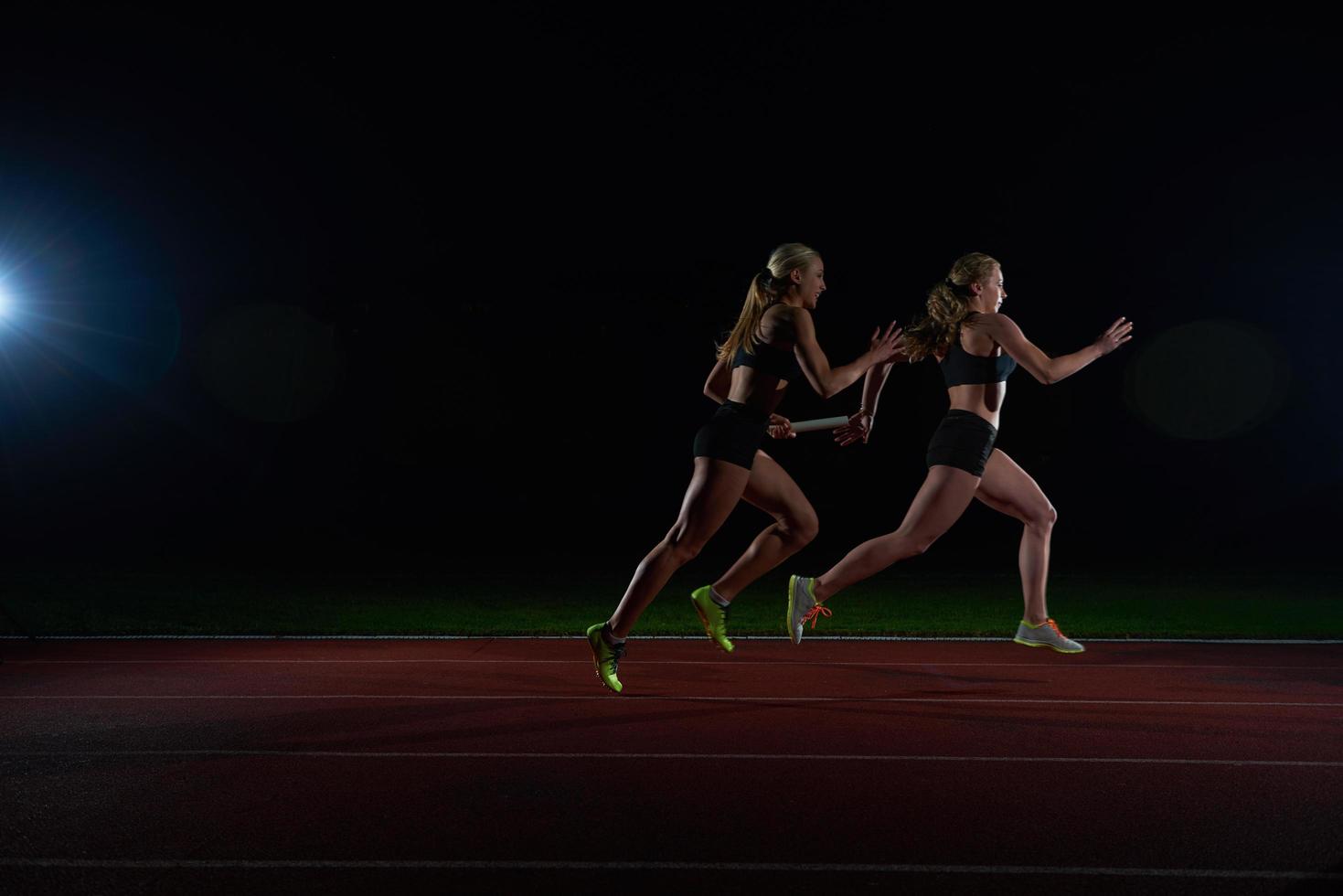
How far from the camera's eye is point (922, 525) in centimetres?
620

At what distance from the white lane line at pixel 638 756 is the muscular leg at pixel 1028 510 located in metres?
1.76

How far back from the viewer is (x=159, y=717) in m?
5.91

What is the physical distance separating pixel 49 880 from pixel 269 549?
24.2 meters

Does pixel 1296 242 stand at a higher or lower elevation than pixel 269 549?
higher

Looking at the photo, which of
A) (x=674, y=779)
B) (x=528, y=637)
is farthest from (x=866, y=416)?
(x=528, y=637)

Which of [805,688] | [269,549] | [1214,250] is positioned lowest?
[269,549]

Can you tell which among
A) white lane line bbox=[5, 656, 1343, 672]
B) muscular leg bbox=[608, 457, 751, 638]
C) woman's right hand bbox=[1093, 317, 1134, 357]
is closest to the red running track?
white lane line bbox=[5, 656, 1343, 672]

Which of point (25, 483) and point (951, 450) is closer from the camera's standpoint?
point (951, 450)

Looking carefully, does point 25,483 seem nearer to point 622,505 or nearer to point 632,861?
A: point 622,505

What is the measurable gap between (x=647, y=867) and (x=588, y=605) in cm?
1046

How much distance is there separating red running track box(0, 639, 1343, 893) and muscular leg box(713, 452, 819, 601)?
2.40ft

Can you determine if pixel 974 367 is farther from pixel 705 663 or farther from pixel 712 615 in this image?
pixel 705 663

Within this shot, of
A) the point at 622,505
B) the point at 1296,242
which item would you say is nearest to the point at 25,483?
the point at 622,505

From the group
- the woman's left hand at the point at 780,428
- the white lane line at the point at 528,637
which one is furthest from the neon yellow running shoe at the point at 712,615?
the white lane line at the point at 528,637
